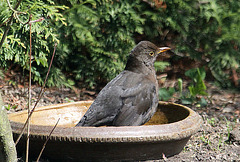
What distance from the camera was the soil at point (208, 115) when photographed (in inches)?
135

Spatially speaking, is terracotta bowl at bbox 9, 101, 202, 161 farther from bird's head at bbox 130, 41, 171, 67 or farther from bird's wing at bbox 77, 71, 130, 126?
bird's head at bbox 130, 41, 171, 67

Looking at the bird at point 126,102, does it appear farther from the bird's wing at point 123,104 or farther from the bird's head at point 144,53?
the bird's head at point 144,53

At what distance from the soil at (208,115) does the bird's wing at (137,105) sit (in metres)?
0.55

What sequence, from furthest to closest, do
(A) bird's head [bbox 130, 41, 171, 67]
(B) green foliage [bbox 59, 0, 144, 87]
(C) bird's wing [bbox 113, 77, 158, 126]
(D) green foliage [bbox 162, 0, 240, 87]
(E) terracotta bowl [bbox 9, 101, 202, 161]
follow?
(D) green foliage [bbox 162, 0, 240, 87], (B) green foliage [bbox 59, 0, 144, 87], (A) bird's head [bbox 130, 41, 171, 67], (C) bird's wing [bbox 113, 77, 158, 126], (E) terracotta bowl [bbox 9, 101, 202, 161]

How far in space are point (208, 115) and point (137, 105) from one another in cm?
183

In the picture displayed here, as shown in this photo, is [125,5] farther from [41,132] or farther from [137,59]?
[41,132]

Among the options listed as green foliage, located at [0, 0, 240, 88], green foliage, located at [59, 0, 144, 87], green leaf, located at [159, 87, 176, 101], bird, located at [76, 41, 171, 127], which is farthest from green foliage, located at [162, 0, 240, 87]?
bird, located at [76, 41, 171, 127]

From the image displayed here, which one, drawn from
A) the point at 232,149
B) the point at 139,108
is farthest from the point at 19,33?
the point at 232,149

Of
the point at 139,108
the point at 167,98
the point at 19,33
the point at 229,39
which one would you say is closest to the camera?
the point at 139,108

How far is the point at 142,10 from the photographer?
18.7ft

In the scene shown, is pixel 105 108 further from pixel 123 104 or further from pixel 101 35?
pixel 101 35

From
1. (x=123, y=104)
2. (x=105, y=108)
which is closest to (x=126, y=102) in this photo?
(x=123, y=104)

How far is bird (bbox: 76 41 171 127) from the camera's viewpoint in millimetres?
3278

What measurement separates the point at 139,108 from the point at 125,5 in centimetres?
243
